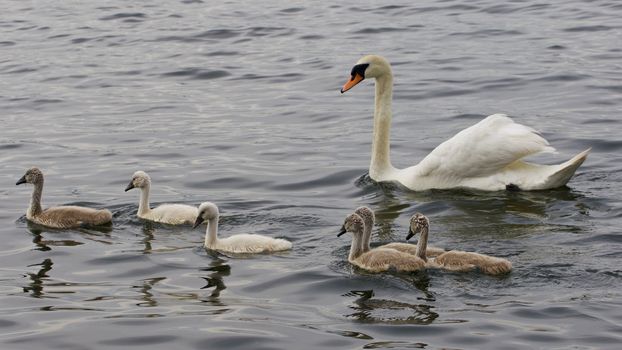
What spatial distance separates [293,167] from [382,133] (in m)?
1.27

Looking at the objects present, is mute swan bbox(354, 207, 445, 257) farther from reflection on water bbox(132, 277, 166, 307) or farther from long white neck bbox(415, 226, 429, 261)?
reflection on water bbox(132, 277, 166, 307)

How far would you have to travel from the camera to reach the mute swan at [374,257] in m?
11.3

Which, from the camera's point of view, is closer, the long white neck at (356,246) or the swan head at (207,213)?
the long white neck at (356,246)

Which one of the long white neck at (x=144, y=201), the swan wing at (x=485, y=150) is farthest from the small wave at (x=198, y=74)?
the long white neck at (x=144, y=201)

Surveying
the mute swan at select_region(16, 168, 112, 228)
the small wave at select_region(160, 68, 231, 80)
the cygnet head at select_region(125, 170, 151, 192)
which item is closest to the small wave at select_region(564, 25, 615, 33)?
the small wave at select_region(160, 68, 231, 80)

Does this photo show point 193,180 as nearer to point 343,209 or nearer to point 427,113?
point 343,209

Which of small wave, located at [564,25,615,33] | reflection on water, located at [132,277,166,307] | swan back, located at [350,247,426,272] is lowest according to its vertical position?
reflection on water, located at [132,277,166,307]

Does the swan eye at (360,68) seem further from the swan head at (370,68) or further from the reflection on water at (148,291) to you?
the reflection on water at (148,291)

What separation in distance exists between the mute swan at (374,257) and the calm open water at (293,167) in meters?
0.12

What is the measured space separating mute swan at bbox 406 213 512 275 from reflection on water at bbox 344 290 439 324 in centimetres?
72

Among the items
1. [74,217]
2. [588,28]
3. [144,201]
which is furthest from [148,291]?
[588,28]

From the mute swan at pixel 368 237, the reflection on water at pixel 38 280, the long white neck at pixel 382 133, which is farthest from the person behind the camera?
the long white neck at pixel 382 133

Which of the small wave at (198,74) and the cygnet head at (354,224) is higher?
the small wave at (198,74)

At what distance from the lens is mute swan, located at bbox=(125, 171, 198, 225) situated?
13.4 meters
